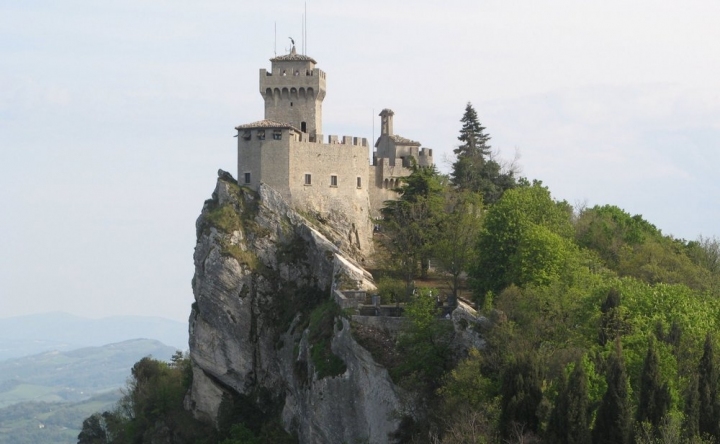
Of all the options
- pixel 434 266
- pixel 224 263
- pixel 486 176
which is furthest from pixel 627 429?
pixel 486 176

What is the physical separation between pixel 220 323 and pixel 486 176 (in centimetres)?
2356

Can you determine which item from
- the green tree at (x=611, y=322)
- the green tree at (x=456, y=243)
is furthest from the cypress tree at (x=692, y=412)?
the green tree at (x=456, y=243)

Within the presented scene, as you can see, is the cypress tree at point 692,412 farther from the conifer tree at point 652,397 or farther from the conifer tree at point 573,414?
the conifer tree at point 573,414

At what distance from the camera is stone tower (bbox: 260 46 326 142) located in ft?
287

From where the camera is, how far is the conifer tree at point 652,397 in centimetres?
4659

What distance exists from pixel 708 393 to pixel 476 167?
45.1 m

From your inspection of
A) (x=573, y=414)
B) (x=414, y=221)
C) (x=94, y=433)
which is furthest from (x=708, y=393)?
(x=94, y=433)

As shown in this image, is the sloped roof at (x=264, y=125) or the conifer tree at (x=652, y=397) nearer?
the conifer tree at (x=652, y=397)

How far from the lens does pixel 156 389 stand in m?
93.3

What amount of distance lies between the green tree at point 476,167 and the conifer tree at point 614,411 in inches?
1627

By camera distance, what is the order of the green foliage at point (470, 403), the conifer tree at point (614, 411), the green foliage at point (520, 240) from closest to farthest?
1. the conifer tree at point (614, 411)
2. the green foliage at point (470, 403)
3. the green foliage at point (520, 240)

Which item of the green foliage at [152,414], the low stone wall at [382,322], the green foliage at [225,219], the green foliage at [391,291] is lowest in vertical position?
the green foliage at [152,414]

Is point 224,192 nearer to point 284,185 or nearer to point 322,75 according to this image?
point 284,185

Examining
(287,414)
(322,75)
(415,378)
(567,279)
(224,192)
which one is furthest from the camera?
(322,75)
